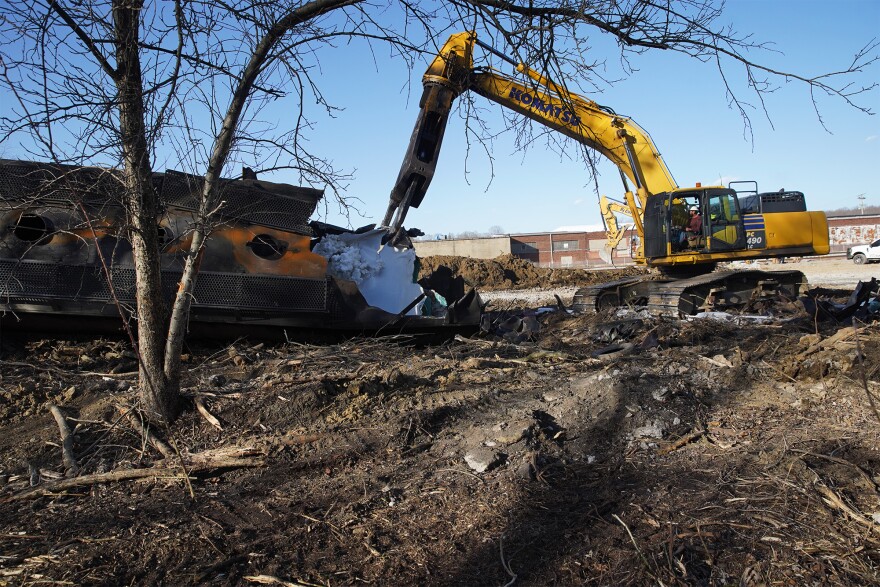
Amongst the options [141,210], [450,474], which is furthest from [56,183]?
[450,474]

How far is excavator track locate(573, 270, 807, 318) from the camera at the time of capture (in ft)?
37.3

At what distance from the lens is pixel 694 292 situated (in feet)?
38.1

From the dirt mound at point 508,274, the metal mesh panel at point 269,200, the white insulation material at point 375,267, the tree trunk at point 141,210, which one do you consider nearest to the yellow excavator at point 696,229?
A: the white insulation material at point 375,267

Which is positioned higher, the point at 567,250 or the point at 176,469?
the point at 567,250

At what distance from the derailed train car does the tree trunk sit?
107 centimetres

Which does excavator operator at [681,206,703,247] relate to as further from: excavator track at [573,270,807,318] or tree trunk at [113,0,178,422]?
tree trunk at [113,0,178,422]

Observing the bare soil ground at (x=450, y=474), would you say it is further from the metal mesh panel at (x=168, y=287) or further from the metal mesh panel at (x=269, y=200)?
the metal mesh panel at (x=269, y=200)

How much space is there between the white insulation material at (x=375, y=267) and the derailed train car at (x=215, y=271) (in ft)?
0.08

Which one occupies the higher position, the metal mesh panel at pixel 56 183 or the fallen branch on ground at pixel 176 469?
the metal mesh panel at pixel 56 183

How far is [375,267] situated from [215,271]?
241cm

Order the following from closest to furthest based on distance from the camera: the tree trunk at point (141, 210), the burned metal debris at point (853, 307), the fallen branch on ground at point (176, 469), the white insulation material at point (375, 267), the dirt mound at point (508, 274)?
1. the fallen branch on ground at point (176, 469)
2. the tree trunk at point (141, 210)
3. the white insulation material at point (375, 267)
4. the burned metal debris at point (853, 307)
5. the dirt mound at point (508, 274)

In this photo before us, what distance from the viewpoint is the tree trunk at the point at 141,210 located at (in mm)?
3779

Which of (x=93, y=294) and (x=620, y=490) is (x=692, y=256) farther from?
(x=93, y=294)

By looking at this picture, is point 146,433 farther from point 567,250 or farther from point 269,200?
point 567,250
